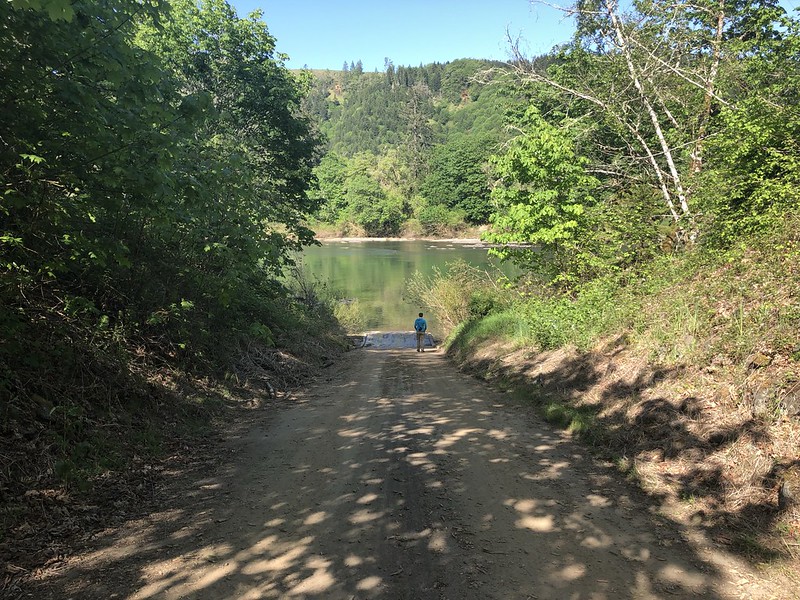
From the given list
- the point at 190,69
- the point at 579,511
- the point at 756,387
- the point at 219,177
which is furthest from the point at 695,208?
the point at 190,69

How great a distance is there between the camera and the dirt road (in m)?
3.08

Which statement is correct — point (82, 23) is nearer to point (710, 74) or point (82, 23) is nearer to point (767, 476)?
point (767, 476)

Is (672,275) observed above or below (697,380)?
above

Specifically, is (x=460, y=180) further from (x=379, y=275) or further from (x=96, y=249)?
(x=96, y=249)

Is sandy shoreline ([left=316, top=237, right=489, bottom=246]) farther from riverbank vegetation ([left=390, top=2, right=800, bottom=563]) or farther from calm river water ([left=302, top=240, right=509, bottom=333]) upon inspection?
riverbank vegetation ([left=390, top=2, right=800, bottom=563])

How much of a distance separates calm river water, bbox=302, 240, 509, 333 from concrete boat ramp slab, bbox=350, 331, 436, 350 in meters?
2.37

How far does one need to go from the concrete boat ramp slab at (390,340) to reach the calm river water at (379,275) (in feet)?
7.79

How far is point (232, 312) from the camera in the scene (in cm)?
999

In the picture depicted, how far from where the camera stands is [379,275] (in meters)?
48.7

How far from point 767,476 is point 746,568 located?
1.11 m

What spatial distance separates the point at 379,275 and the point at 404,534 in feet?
148

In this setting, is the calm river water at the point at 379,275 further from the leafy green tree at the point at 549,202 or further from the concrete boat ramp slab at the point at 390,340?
the leafy green tree at the point at 549,202

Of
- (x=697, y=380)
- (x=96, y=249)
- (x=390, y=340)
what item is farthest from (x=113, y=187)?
(x=390, y=340)

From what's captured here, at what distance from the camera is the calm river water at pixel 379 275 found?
32688mm
